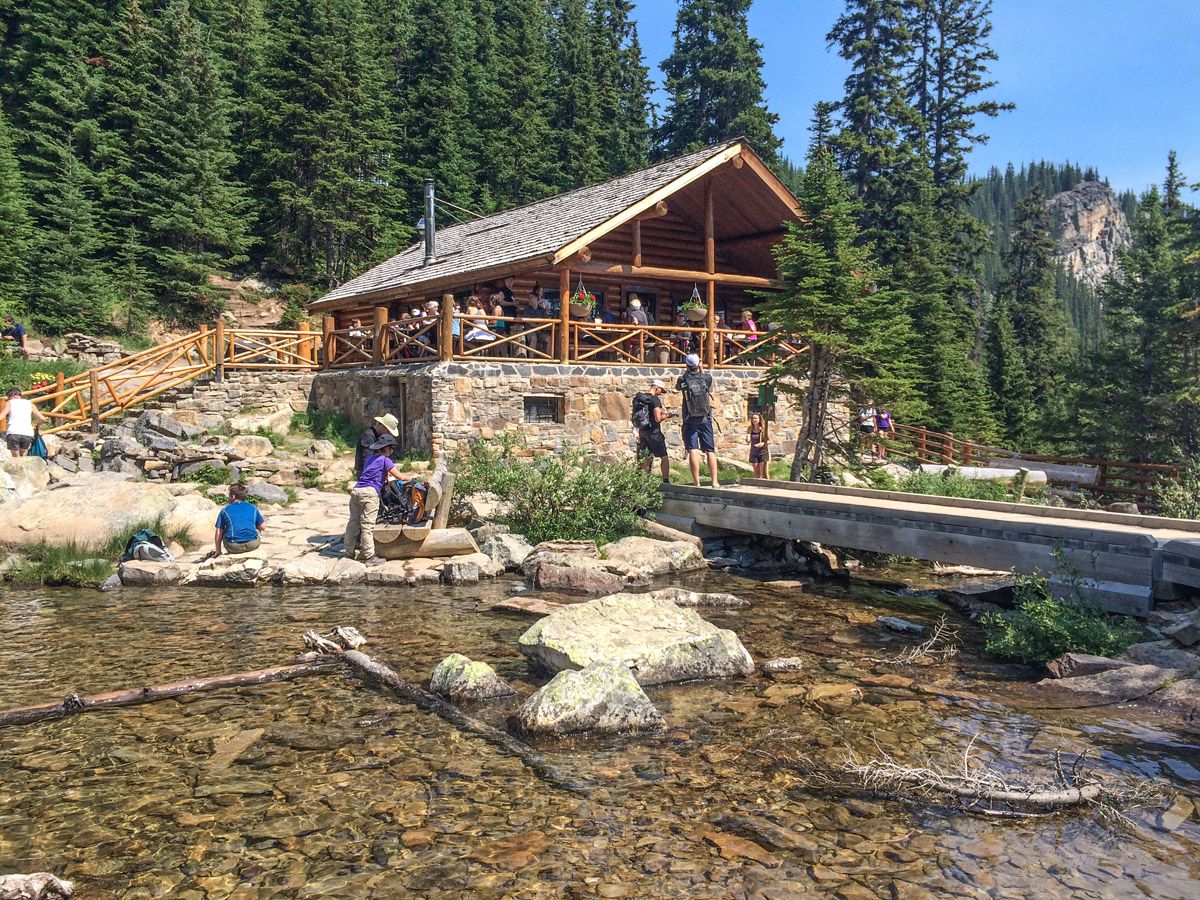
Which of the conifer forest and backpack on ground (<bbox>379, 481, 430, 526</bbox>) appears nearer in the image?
backpack on ground (<bbox>379, 481, 430, 526</bbox>)

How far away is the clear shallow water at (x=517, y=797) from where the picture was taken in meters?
3.83

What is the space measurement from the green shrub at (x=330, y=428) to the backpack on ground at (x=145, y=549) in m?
6.99

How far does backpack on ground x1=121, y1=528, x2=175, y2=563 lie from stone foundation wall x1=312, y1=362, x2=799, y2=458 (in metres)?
5.71

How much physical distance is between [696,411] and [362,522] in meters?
5.06

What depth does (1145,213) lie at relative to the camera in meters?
26.0

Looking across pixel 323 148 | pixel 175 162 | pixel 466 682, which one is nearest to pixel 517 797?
pixel 466 682

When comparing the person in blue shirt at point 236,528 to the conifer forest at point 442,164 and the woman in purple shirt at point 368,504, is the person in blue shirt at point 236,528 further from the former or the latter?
the conifer forest at point 442,164

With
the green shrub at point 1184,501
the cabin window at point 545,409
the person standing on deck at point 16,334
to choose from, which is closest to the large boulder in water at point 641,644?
the green shrub at point 1184,501

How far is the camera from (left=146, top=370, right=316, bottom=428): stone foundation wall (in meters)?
19.0

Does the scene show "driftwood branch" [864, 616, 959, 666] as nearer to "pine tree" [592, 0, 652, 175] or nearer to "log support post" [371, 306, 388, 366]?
"log support post" [371, 306, 388, 366]

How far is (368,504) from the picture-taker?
416 inches

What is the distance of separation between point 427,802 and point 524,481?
313 inches

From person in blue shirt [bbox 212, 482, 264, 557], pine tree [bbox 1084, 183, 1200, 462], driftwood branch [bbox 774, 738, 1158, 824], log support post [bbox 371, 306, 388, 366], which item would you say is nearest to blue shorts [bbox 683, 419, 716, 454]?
person in blue shirt [bbox 212, 482, 264, 557]

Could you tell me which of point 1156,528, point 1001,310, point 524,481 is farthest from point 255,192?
point 1156,528
